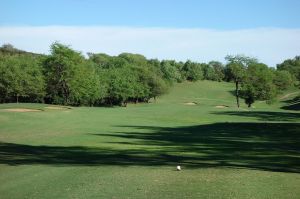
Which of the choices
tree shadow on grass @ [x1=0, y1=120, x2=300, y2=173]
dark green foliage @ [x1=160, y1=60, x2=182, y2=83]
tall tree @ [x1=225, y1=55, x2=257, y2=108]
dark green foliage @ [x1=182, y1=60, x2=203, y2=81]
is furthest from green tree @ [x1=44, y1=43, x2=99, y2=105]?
dark green foliage @ [x1=182, y1=60, x2=203, y2=81]

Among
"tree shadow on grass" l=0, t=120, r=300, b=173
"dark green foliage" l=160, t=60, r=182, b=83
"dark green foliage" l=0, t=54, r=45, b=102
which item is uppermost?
"dark green foliage" l=160, t=60, r=182, b=83

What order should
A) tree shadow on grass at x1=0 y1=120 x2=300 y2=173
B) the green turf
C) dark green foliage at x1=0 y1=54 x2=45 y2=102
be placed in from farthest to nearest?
dark green foliage at x1=0 y1=54 x2=45 y2=102
tree shadow on grass at x1=0 y1=120 x2=300 y2=173
the green turf

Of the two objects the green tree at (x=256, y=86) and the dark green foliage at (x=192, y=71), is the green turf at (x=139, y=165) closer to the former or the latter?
the green tree at (x=256, y=86)

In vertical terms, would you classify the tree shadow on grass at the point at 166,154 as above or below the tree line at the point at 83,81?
below

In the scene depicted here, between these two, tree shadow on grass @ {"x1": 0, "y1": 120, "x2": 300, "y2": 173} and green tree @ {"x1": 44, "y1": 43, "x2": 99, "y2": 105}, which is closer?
tree shadow on grass @ {"x1": 0, "y1": 120, "x2": 300, "y2": 173}

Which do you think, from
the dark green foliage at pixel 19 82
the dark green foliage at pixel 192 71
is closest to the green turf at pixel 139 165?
the dark green foliage at pixel 19 82

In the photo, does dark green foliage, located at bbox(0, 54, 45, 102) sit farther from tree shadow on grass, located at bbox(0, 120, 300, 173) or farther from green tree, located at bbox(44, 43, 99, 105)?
tree shadow on grass, located at bbox(0, 120, 300, 173)

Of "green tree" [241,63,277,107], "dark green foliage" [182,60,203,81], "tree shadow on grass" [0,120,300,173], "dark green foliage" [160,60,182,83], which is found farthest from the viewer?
"dark green foliage" [182,60,203,81]

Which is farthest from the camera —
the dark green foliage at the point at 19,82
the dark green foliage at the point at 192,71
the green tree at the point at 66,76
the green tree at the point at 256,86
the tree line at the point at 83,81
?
the dark green foliage at the point at 192,71

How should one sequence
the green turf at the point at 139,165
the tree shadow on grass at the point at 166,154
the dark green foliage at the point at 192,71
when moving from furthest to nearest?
1. the dark green foliage at the point at 192,71
2. the tree shadow on grass at the point at 166,154
3. the green turf at the point at 139,165

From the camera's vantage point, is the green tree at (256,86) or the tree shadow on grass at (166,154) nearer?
the tree shadow on grass at (166,154)

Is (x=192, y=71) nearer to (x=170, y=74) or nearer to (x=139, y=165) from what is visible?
(x=170, y=74)

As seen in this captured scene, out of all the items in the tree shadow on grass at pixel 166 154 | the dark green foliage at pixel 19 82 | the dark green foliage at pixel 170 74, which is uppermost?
the dark green foliage at pixel 170 74

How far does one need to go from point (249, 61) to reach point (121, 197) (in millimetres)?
91026
